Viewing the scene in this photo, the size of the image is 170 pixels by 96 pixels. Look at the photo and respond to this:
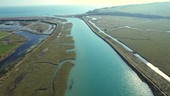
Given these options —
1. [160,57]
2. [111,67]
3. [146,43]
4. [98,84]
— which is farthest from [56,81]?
[146,43]

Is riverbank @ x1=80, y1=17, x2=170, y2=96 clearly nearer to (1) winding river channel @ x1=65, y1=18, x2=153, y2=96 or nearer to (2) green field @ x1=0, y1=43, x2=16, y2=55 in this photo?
(1) winding river channel @ x1=65, y1=18, x2=153, y2=96

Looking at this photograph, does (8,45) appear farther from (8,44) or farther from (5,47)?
(5,47)

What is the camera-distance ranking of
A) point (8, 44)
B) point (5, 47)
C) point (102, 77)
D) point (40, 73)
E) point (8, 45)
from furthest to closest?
point (8, 44), point (8, 45), point (5, 47), point (40, 73), point (102, 77)

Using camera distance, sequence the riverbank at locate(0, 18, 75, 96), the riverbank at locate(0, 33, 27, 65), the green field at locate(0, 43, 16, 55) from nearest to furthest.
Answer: the riverbank at locate(0, 18, 75, 96) < the riverbank at locate(0, 33, 27, 65) < the green field at locate(0, 43, 16, 55)

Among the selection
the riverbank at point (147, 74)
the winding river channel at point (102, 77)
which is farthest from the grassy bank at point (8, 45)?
the riverbank at point (147, 74)

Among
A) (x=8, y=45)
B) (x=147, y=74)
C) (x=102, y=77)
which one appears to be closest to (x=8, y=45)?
(x=8, y=45)

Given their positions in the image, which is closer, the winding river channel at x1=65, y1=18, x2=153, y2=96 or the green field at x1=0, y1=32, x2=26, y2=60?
the winding river channel at x1=65, y1=18, x2=153, y2=96

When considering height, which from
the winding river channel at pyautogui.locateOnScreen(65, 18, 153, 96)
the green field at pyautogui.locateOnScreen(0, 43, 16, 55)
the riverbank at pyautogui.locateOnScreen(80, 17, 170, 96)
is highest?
the green field at pyautogui.locateOnScreen(0, 43, 16, 55)

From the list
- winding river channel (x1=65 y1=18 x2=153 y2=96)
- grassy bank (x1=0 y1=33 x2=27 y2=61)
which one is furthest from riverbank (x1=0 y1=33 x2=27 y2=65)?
winding river channel (x1=65 y1=18 x2=153 y2=96)
